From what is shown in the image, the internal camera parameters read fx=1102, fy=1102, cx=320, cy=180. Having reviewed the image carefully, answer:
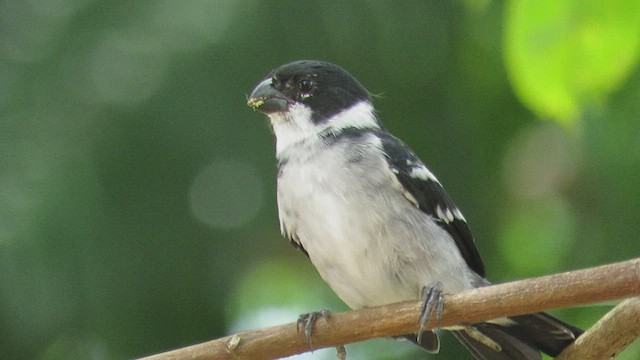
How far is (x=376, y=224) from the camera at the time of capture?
308cm

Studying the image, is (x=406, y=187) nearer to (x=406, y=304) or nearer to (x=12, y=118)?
(x=406, y=304)

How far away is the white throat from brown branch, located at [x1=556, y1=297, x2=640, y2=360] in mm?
1089

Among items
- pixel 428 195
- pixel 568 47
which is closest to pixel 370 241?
pixel 428 195

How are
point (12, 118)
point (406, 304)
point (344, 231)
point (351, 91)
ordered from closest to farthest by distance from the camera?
point (406, 304), point (344, 231), point (351, 91), point (12, 118)

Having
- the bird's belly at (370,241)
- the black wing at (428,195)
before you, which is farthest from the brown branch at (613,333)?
the black wing at (428,195)

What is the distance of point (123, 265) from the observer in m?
3.69

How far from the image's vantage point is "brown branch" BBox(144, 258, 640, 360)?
2.21m

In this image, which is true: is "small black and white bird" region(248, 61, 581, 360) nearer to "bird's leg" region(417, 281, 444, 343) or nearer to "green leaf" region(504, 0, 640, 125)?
"bird's leg" region(417, 281, 444, 343)

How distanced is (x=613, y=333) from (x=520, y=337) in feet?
1.93

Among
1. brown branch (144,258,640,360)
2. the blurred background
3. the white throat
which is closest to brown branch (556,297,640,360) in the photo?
brown branch (144,258,640,360)

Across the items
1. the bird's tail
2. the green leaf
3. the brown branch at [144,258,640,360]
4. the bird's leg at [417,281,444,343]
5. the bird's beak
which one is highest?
the green leaf

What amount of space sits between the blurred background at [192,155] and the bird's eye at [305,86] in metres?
0.44

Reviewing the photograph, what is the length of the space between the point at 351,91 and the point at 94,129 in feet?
2.88

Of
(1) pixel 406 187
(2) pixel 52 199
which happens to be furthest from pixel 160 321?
(1) pixel 406 187
